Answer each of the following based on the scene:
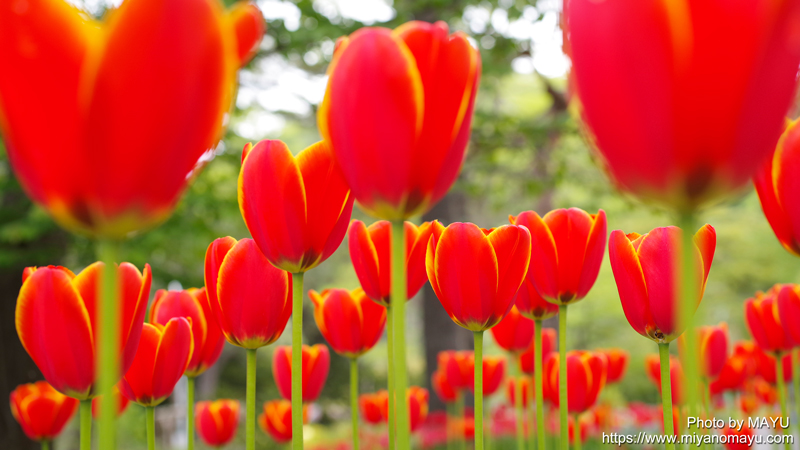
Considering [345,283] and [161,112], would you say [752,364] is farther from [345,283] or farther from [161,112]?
[345,283]

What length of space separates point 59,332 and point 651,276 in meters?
0.94

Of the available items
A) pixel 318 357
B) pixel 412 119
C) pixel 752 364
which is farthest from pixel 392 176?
pixel 752 364

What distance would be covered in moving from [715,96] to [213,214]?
6345 mm

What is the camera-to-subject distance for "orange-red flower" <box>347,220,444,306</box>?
1.11m

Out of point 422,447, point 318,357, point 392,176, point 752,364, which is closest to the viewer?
point 392,176

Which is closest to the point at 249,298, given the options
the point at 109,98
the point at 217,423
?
the point at 109,98

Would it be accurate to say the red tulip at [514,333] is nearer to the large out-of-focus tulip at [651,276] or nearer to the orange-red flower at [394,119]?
the large out-of-focus tulip at [651,276]

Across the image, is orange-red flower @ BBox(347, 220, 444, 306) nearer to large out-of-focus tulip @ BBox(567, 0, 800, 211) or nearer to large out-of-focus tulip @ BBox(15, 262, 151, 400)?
large out-of-focus tulip @ BBox(15, 262, 151, 400)

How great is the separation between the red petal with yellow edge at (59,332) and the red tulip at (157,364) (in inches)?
7.1

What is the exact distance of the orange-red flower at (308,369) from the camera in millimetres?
1595

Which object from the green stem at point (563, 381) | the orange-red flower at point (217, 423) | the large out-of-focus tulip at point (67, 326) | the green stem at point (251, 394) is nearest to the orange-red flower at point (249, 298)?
the green stem at point (251, 394)

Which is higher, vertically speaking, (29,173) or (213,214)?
(213,214)

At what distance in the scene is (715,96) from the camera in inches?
19.6

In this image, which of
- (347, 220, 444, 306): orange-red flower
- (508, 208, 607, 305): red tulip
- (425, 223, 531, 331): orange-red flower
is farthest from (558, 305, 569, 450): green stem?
(347, 220, 444, 306): orange-red flower
